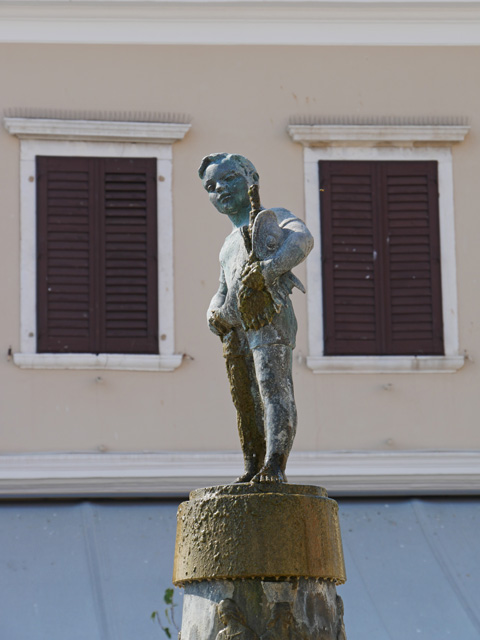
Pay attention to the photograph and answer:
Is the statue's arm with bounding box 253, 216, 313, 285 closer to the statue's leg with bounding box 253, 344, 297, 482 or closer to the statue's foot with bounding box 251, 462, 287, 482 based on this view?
the statue's leg with bounding box 253, 344, 297, 482

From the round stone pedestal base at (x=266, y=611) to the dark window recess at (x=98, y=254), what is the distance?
6.03 m

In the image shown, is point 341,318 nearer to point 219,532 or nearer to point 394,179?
point 394,179

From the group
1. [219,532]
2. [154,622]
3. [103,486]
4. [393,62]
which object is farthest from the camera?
[393,62]

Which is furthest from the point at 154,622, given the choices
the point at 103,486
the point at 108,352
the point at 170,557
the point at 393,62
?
the point at 393,62

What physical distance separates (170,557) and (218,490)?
5.16 meters

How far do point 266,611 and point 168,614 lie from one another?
4929 mm

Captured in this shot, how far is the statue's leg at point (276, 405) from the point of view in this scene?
698 cm

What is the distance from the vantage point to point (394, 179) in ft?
43.5

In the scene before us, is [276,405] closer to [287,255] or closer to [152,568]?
[287,255]

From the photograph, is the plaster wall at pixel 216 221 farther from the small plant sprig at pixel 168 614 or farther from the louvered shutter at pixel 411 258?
the small plant sprig at pixel 168 614

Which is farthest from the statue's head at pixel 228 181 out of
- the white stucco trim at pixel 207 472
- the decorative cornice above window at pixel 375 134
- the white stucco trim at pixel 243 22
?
the white stucco trim at pixel 243 22

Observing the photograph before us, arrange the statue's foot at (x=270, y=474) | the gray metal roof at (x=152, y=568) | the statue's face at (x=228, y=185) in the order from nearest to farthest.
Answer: the statue's foot at (x=270, y=474) < the statue's face at (x=228, y=185) < the gray metal roof at (x=152, y=568)

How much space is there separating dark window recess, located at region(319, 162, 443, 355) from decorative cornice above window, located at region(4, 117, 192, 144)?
126cm

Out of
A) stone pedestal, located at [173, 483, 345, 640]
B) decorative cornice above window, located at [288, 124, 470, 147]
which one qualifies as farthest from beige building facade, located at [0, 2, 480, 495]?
stone pedestal, located at [173, 483, 345, 640]
